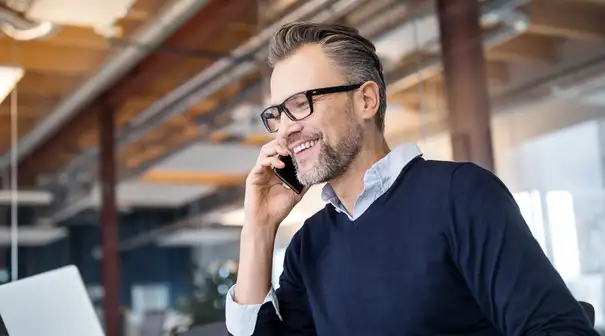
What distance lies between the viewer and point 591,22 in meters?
4.18

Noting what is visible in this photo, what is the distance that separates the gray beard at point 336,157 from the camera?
1468 mm

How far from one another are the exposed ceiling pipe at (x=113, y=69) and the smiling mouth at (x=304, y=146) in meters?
3.80

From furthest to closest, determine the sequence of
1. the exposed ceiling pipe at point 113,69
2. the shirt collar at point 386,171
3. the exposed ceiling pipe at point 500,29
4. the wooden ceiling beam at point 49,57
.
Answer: the exposed ceiling pipe at point 113,69
the wooden ceiling beam at point 49,57
the exposed ceiling pipe at point 500,29
the shirt collar at point 386,171

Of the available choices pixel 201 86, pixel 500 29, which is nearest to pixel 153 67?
pixel 201 86

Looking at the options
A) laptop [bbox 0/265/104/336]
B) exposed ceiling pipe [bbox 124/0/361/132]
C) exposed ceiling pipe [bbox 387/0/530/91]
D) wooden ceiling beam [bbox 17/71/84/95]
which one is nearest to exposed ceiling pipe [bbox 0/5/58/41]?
wooden ceiling beam [bbox 17/71/84/95]

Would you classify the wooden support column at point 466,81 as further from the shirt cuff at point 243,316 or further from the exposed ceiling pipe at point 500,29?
the shirt cuff at point 243,316

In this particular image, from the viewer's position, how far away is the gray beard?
1468 millimetres

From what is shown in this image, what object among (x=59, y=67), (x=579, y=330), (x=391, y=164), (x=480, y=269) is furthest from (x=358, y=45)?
(x=59, y=67)

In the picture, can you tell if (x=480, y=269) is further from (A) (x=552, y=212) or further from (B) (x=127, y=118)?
(B) (x=127, y=118)

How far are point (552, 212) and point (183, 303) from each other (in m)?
3.50

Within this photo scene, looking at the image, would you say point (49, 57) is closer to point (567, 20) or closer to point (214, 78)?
point (214, 78)

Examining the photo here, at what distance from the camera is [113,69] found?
604cm

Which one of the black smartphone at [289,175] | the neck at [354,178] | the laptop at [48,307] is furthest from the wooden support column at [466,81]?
the laptop at [48,307]

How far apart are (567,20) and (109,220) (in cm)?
415
